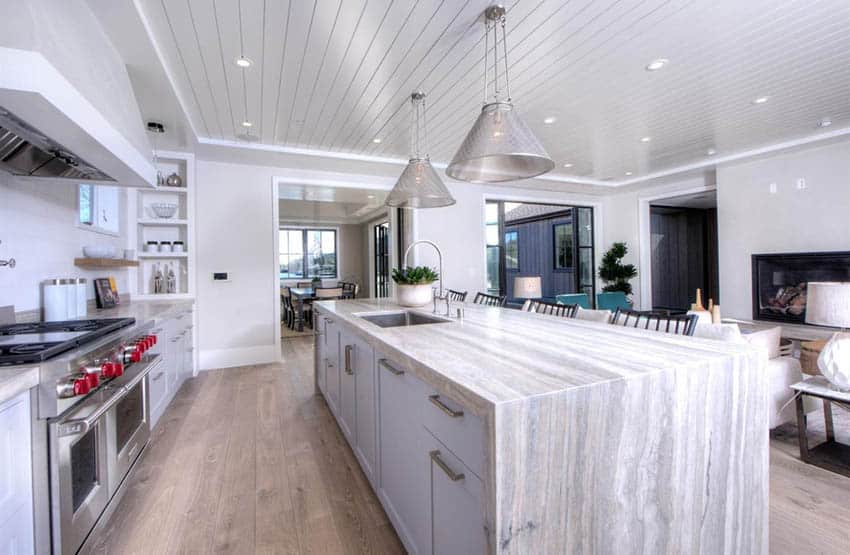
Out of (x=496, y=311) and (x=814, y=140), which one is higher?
(x=814, y=140)

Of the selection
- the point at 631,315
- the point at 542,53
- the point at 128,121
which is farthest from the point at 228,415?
the point at 542,53

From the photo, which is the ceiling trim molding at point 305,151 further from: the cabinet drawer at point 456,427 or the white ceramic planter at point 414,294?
the cabinet drawer at point 456,427

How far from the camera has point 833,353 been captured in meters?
2.15

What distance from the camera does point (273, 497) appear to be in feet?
6.57

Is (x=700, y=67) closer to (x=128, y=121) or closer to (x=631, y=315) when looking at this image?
(x=631, y=315)

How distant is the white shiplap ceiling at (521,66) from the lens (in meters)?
2.19

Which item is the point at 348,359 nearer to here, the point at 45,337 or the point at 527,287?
the point at 45,337

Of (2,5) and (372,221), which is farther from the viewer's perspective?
(372,221)

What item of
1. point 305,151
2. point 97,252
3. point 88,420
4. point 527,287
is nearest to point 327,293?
point 305,151

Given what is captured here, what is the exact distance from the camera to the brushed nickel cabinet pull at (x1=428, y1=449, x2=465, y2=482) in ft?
3.48

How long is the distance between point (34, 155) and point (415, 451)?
247 centimetres

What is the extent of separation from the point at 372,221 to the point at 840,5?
8156 mm

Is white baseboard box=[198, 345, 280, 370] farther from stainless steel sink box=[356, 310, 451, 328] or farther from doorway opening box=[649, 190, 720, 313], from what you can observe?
doorway opening box=[649, 190, 720, 313]

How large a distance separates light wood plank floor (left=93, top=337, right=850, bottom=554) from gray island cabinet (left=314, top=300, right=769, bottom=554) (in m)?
0.47
